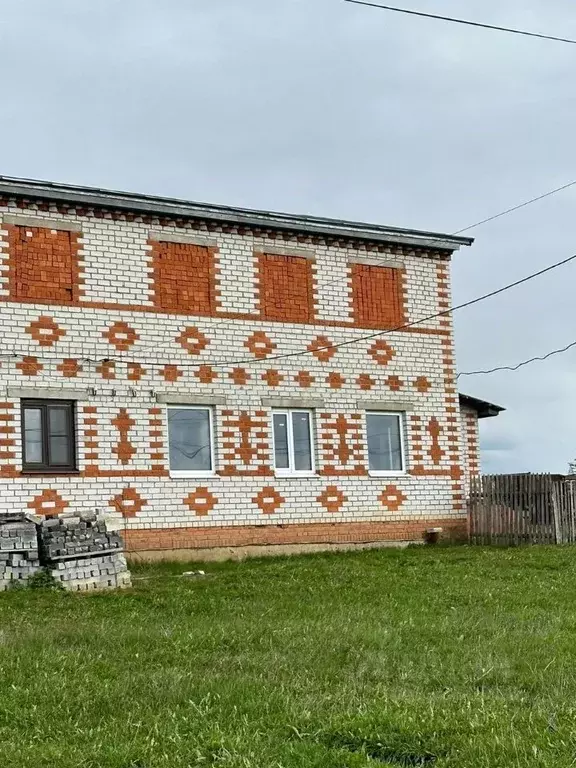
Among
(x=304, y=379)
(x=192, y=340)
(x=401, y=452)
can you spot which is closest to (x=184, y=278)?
(x=192, y=340)

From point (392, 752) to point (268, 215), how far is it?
1626cm

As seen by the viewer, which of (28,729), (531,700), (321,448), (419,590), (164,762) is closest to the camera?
(164,762)

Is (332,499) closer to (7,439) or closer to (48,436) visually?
(48,436)

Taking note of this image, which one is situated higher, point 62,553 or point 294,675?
point 62,553

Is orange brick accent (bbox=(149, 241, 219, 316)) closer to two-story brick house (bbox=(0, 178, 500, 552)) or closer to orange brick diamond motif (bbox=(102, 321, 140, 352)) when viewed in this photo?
two-story brick house (bbox=(0, 178, 500, 552))

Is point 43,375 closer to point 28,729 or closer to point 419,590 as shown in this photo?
point 419,590

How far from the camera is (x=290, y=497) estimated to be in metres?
21.6

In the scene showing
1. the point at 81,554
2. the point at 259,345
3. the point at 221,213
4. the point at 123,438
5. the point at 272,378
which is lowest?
the point at 81,554

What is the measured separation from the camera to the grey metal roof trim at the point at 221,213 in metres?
19.2

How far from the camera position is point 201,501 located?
20.5 meters

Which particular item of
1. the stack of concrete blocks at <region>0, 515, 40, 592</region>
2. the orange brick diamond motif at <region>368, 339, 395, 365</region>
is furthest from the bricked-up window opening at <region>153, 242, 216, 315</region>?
the stack of concrete blocks at <region>0, 515, 40, 592</region>

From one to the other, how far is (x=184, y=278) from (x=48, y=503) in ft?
16.6

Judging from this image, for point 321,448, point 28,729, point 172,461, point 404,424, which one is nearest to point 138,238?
point 172,461

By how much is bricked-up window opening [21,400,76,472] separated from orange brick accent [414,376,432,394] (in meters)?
Answer: 7.84
